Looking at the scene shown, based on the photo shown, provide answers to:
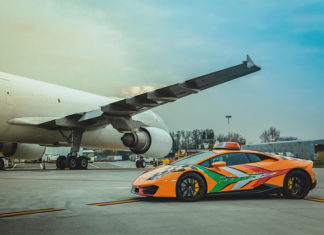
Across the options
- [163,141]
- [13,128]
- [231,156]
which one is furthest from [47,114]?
[231,156]

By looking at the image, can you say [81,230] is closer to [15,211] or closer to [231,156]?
[15,211]

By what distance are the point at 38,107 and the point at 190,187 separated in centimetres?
1314

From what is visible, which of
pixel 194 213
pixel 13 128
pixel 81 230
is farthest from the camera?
pixel 13 128

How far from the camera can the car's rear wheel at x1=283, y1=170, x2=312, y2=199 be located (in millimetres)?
7891

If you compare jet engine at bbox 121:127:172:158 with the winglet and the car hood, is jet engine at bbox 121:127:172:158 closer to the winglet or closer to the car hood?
the winglet

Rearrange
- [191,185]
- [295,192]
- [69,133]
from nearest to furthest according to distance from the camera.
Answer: [191,185] → [295,192] → [69,133]

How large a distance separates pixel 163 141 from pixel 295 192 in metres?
14.4

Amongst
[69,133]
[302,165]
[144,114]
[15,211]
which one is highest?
[144,114]

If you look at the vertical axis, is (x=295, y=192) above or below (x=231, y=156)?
below

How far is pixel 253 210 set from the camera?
6.15m

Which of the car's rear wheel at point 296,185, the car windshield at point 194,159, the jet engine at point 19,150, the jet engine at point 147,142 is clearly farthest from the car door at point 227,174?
the jet engine at point 19,150

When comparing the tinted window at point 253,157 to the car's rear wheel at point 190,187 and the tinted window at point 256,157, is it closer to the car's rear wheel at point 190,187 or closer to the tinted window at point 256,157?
the tinted window at point 256,157

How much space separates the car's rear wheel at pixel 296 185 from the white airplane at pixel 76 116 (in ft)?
21.7

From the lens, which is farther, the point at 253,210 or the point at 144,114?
the point at 144,114
